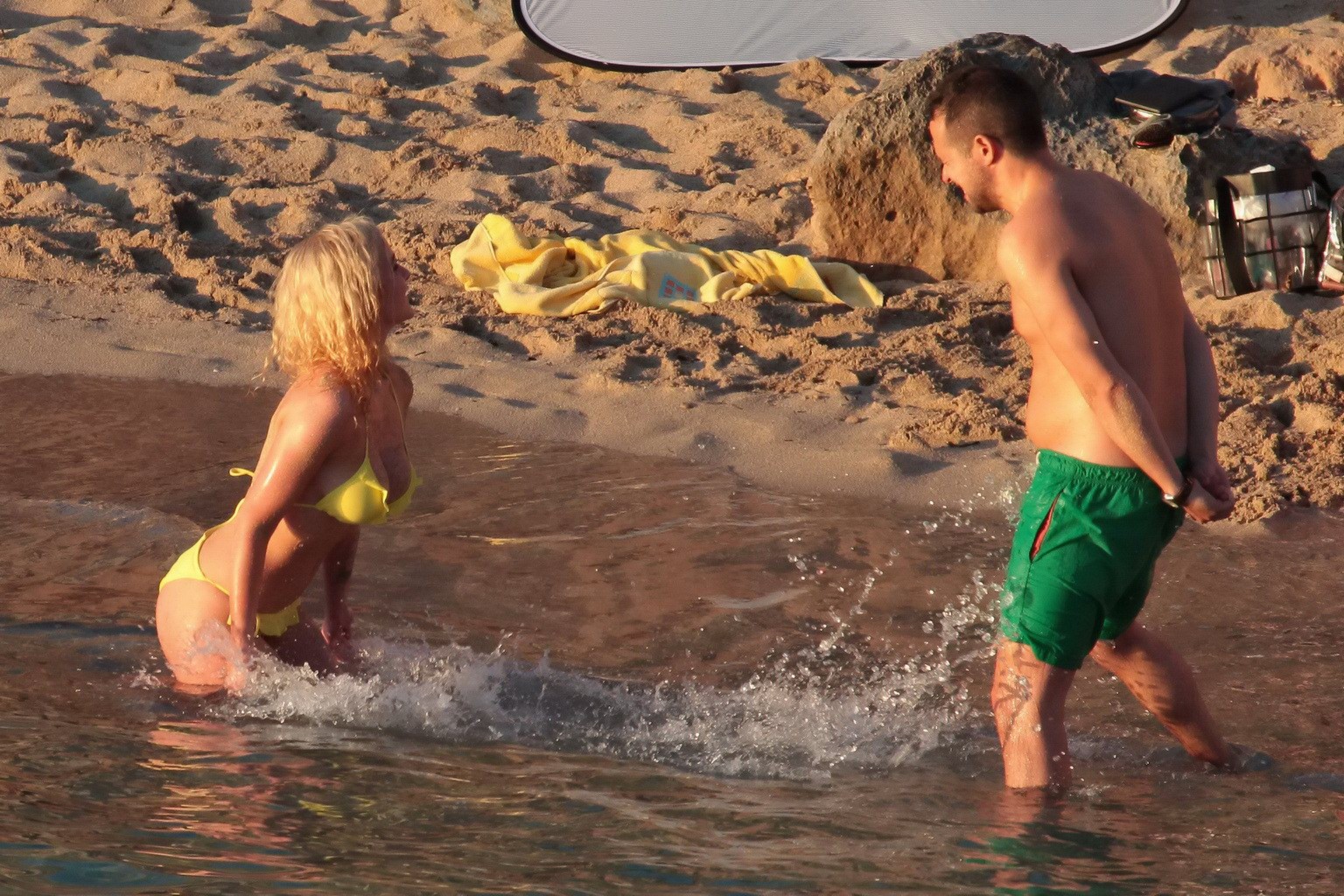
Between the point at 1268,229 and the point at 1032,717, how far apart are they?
426 centimetres

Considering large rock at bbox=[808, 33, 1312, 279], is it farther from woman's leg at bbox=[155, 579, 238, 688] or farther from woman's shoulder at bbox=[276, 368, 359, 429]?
woman's leg at bbox=[155, 579, 238, 688]

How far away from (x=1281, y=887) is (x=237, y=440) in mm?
4348

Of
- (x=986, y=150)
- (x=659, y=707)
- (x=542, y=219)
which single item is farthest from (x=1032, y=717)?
(x=542, y=219)

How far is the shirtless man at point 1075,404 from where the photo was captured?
2.98 m

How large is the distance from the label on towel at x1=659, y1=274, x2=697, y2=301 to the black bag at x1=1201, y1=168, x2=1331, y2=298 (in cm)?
242

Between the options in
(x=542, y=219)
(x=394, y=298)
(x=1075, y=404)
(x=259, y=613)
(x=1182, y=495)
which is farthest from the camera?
(x=542, y=219)

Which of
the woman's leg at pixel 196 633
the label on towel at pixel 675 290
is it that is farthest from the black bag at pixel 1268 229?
the woman's leg at pixel 196 633

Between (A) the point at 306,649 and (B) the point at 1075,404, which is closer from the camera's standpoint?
(B) the point at 1075,404

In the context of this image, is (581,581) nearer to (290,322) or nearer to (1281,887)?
(290,322)

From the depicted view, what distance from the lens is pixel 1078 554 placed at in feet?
10.1

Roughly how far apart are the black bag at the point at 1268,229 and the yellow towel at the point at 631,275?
5.17 ft

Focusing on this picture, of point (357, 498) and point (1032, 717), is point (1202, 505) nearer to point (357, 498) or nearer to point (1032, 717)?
point (1032, 717)

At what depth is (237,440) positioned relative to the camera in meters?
5.94

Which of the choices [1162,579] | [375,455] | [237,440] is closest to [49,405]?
[237,440]
